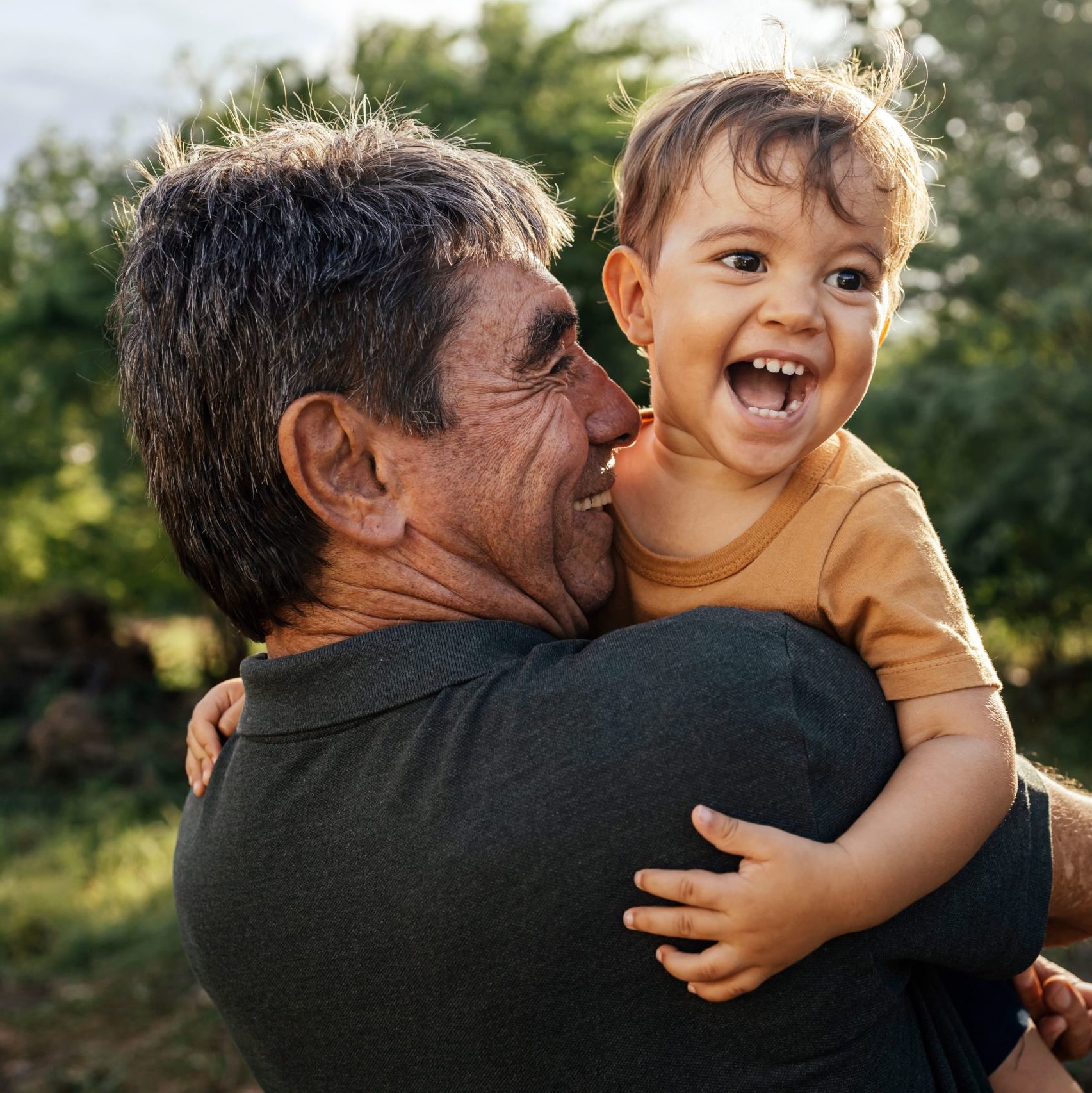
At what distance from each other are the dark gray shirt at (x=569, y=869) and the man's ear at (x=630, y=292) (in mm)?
740

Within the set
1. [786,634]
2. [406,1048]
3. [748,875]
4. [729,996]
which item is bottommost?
[406,1048]

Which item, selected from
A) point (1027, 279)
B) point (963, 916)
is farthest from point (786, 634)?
point (1027, 279)

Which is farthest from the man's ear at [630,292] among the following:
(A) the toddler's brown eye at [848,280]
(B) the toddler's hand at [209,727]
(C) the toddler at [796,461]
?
(B) the toddler's hand at [209,727]

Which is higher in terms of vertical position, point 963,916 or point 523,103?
point 523,103

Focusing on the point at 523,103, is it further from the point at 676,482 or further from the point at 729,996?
the point at 729,996

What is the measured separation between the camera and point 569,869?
59.1 inches

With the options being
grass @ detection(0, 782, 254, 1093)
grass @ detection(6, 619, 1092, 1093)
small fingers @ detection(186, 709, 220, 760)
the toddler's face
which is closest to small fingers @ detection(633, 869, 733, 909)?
the toddler's face

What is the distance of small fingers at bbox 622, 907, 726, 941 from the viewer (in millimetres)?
1477

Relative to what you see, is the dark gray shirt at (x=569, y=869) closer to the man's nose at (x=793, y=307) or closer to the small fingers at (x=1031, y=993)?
the small fingers at (x=1031, y=993)

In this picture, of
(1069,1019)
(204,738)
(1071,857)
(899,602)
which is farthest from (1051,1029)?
(204,738)

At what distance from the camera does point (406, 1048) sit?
1.60 metres

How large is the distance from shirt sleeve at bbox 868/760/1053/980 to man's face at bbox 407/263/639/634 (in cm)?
74

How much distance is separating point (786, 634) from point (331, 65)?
8469 millimetres

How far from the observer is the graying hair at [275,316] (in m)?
1.79
